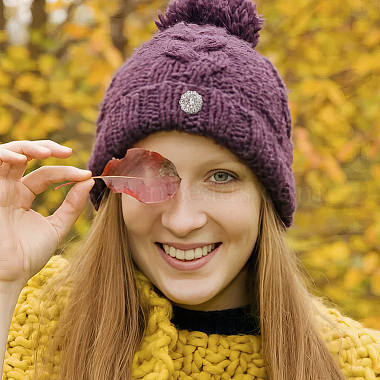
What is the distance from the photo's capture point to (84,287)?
5.25ft

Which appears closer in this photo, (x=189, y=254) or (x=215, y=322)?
(x=189, y=254)

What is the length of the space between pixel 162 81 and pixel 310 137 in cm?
142

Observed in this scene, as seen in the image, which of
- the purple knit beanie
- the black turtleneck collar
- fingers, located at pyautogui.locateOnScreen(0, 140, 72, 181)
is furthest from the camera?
the black turtleneck collar

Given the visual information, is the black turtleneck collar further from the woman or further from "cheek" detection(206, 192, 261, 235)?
"cheek" detection(206, 192, 261, 235)

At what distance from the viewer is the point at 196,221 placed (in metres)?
1.42

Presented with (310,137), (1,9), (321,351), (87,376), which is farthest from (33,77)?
(321,351)

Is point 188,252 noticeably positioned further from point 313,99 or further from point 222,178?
point 313,99

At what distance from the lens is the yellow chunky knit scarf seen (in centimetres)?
147

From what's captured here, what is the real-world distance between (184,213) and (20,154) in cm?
48

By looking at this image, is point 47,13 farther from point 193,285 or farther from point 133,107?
point 193,285

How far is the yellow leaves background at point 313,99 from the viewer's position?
2.51 meters

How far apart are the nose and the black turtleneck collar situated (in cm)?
35

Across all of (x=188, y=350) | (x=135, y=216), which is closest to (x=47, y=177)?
(x=135, y=216)

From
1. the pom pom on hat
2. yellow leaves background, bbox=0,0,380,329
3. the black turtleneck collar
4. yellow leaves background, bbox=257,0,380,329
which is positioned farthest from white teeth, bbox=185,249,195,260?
yellow leaves background, bbox=257,0,380,329
